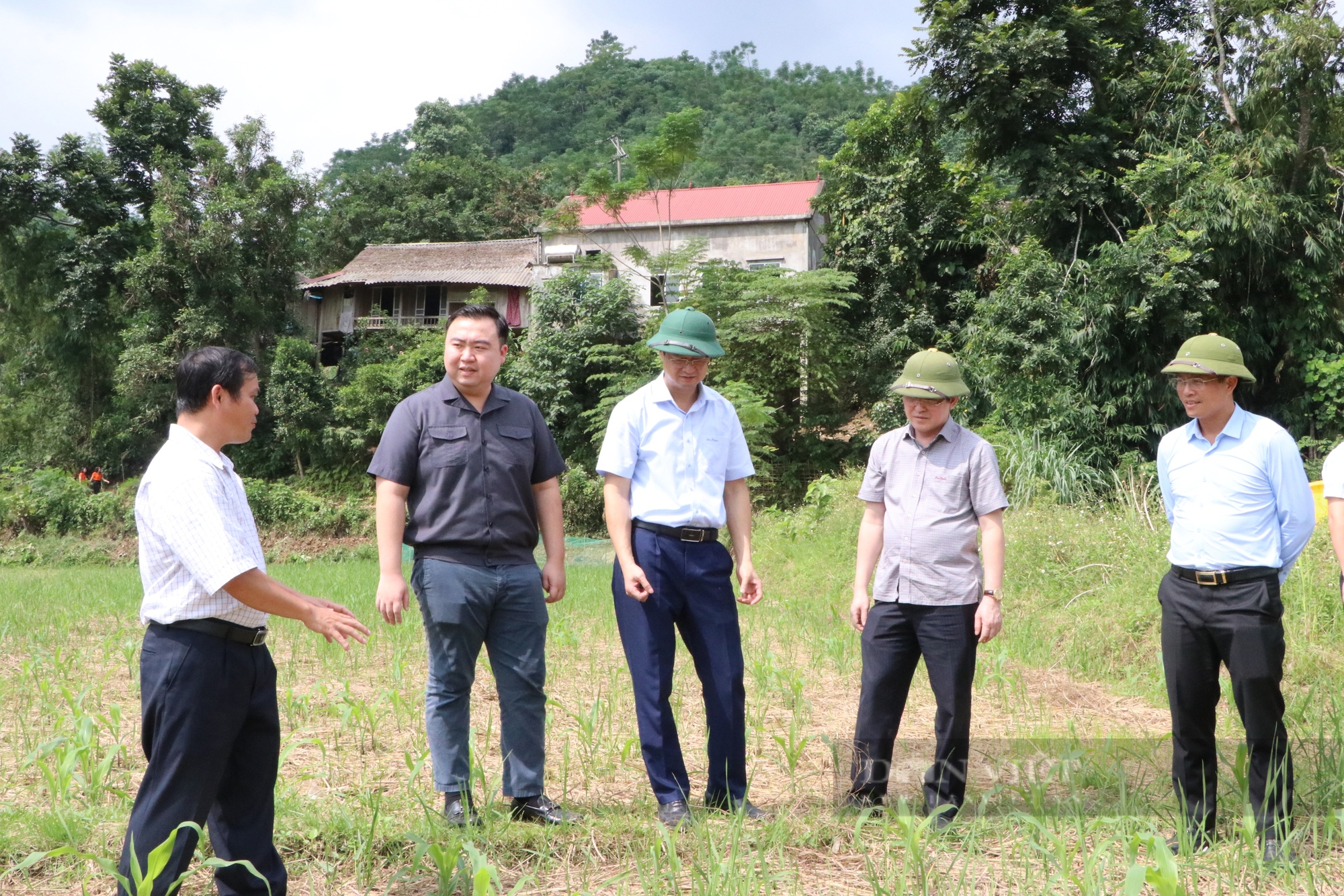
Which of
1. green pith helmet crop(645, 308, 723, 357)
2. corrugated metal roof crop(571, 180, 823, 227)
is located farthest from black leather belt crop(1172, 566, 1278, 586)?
corrugated metal roof crop(571, 180, 823, 227)

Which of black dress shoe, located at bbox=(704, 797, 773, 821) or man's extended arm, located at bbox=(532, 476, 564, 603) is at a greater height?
man's extended arm, located at bbox=(532, 476, 564, 603)

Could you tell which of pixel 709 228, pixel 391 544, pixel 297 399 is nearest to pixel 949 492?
pixel 391 544

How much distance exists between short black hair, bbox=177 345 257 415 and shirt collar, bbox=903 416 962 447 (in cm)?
232

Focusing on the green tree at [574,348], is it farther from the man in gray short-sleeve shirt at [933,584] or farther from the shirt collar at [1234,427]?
A: the shirt collar at [1234,427]

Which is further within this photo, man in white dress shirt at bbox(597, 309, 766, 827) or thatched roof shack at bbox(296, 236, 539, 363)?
thatched roof shack at bbox(296, 236, 539, 363)

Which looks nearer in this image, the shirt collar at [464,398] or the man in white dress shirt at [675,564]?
the man in white dress shirt at [675,564]

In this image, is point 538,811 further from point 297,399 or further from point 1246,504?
point 297,399

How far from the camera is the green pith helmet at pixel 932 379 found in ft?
12.3

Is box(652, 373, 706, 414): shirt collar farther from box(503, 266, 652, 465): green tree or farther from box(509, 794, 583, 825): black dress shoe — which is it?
box(503, 266, 652, 465): green tree

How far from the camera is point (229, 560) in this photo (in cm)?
256

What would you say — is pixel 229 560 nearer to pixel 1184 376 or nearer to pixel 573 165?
pixel 1184 376

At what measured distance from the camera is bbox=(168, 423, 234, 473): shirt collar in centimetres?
269

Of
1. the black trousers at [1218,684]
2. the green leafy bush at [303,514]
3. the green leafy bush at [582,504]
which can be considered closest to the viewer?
the black trousers at [1218,684]

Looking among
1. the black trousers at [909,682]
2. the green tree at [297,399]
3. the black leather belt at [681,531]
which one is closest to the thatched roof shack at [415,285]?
the green tree at [297,399]
